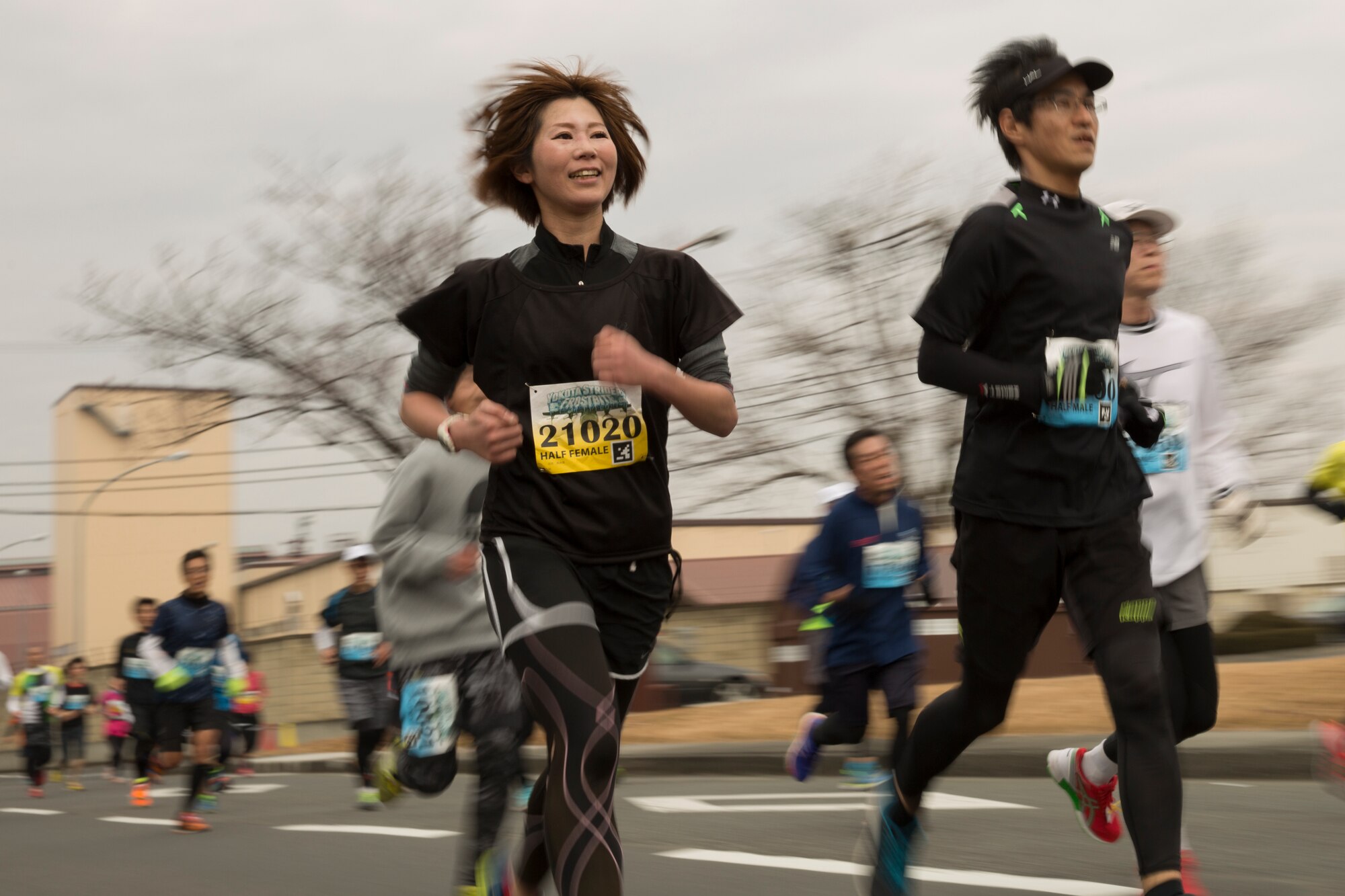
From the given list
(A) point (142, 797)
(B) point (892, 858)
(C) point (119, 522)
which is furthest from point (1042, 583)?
(C) point (119, 522)

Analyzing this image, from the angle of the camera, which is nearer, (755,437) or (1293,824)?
(1293,824)

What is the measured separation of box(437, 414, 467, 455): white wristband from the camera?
3691 mm

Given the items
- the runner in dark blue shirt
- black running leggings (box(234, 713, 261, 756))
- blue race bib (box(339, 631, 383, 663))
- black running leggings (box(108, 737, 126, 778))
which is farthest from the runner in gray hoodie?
black running leggings (box(108, 737, 126, 778))

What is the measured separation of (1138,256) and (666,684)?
2511 cm

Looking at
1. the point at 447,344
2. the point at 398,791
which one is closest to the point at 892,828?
A: the point at 447,344

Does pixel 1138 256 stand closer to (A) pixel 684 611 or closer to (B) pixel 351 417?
(B) pixel 351 417

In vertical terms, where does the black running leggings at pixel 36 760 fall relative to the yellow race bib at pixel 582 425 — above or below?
below

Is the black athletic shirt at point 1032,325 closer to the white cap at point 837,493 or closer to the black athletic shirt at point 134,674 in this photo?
the white cap at point 837,493

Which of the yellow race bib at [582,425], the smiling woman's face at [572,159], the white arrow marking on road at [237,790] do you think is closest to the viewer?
the yellow race bib at [582,425]

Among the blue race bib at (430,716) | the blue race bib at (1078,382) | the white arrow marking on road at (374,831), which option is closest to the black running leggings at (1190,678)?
the blue race bib at (1078,382)

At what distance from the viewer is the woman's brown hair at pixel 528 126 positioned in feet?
12.8

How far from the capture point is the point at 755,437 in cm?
2461

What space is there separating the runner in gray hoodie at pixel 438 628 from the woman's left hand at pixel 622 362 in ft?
8.29

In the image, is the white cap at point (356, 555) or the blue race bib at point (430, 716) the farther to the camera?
the white cap at point (356, 555)
